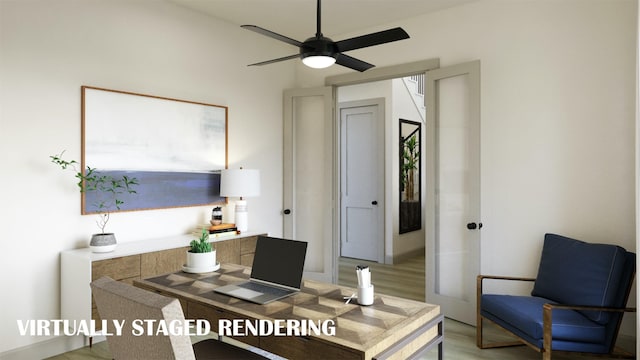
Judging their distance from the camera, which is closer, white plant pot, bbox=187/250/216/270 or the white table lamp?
white plant pot, bbox=187/250/216/270

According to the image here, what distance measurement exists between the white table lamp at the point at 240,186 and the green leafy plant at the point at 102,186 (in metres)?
0.83

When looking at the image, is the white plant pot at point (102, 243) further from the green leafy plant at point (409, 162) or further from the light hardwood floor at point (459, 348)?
the green leafy plant at point (409, 162)

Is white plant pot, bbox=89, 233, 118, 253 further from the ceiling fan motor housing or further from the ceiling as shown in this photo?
the ceiling

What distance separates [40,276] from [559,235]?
392 centimetres

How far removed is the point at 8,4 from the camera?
2.92 metres

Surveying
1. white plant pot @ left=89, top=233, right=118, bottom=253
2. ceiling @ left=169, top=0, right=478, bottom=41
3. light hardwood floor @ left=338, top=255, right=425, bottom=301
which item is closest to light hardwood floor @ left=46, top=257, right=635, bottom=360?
light hardwood floor @ left=338, top=255, right=425, bottom=301

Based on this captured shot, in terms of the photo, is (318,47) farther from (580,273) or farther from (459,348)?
(459,348)

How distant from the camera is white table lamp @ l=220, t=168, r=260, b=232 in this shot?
13.4 ft

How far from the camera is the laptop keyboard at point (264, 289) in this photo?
6.95 ft

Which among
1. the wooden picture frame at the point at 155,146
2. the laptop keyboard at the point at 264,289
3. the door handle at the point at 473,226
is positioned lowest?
the laptop keyboard at the point at 264,289

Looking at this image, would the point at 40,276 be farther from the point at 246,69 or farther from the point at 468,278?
the point at 468,278

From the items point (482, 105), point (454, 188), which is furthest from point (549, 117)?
point (454, 188)

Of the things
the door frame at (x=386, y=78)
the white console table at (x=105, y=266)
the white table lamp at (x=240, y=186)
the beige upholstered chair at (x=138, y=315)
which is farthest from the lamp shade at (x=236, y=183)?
the beige upholstered chair at (x=138, y=315)

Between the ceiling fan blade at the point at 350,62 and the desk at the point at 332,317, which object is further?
the ceiling fan blade at the point at 350,62
